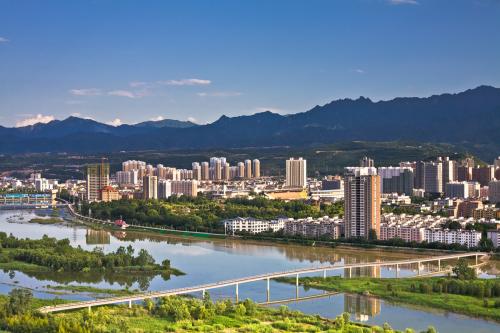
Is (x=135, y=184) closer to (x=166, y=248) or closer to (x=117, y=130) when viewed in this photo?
(x=166, y=248)

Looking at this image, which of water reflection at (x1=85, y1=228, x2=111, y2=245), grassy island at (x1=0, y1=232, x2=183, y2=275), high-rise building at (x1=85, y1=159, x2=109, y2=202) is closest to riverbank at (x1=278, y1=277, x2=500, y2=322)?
grassy island at (x1=0, y1=232, x2=183, y2=275)

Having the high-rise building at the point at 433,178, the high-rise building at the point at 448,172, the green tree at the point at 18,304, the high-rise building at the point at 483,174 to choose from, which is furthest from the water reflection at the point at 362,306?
the high-rise building at the point at 483,174

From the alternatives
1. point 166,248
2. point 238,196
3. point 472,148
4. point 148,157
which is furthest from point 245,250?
point 148,157

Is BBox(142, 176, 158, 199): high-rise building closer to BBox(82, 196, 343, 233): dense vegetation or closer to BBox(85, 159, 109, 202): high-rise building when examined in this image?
BBox(85, 159, 109, 202): high-rise building

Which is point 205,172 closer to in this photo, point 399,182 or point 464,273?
point 399,182

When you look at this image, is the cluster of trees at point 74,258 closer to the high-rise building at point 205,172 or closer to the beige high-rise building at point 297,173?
the beige high-rise building at point 297,173
